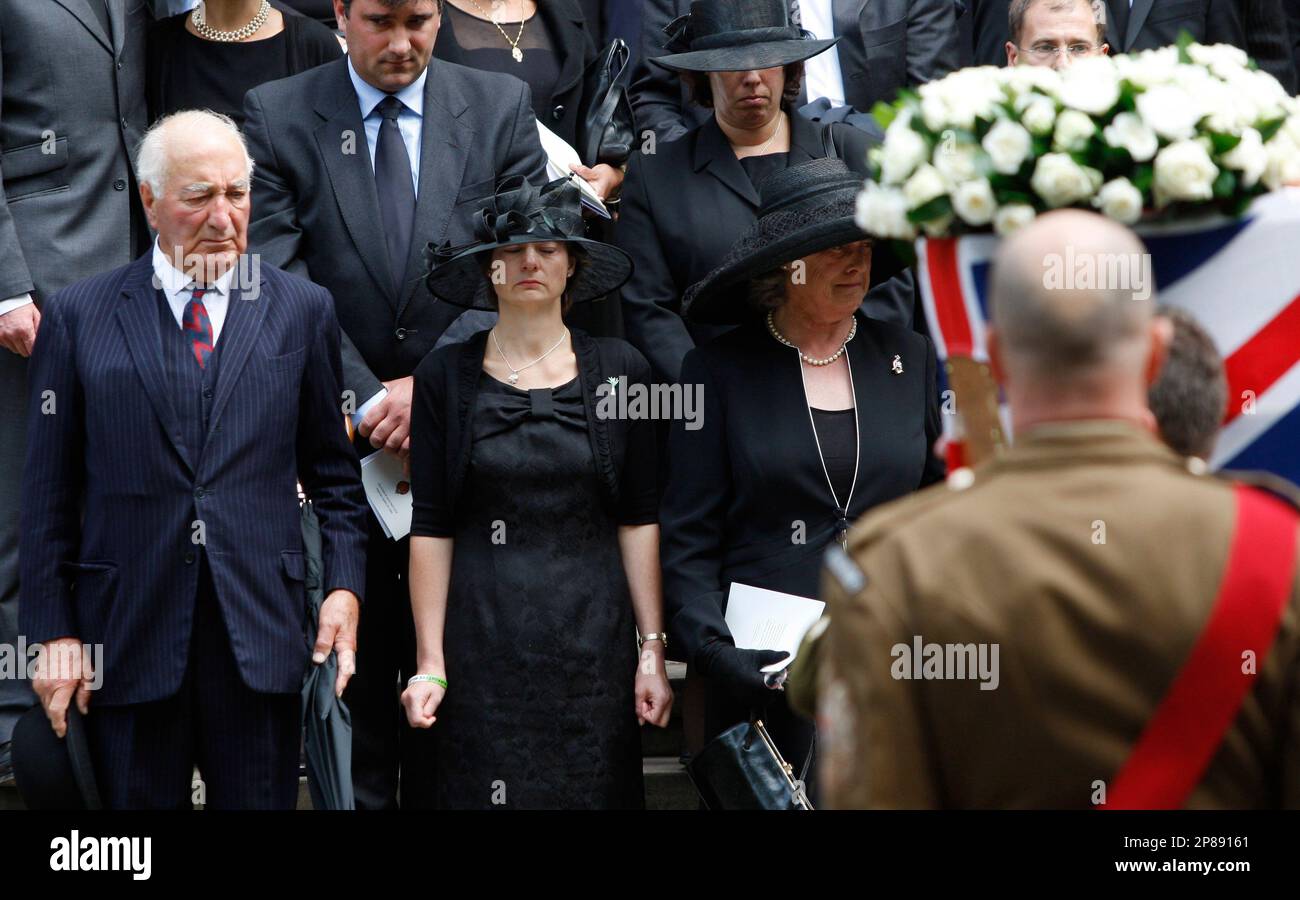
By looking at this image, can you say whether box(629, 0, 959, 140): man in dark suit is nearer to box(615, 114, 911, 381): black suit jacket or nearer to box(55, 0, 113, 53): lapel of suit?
box(615, 114, 911, 381): black suit jacket

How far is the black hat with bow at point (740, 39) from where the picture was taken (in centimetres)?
531

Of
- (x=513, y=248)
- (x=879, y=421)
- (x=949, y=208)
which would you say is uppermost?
(x=949, y=208)

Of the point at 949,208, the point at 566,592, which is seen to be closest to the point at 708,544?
the point at 566,592

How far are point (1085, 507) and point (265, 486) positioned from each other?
2613 millimetres

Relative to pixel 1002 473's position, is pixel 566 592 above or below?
below

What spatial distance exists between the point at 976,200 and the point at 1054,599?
2.83 feet

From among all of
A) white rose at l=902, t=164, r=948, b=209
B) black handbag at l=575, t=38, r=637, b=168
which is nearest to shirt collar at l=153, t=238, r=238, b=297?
black handbag at l=575, t=38, r=637, b=168

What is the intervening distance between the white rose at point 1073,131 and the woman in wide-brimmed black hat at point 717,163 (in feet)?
7.78

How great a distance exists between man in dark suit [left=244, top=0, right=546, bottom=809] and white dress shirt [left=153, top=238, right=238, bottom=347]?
594 millimetres

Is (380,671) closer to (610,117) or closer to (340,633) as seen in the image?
(340,633)

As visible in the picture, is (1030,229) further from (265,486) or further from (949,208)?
(265,486)

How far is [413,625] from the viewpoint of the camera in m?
5.04

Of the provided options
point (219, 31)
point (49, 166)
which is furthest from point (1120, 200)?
point (219, 31)
